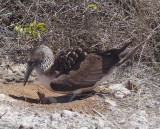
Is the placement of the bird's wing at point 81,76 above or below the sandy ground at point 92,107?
above

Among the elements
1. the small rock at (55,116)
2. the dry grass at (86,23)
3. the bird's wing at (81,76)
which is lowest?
the small rock at (55,116)

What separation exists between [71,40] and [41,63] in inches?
67.4

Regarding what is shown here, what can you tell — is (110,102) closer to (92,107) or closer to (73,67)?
(92,107)

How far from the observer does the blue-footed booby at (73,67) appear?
5789 millimetres

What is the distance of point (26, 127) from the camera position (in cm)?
493

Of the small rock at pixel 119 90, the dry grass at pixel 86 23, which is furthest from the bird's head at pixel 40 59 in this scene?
the dry grass at pixel 86 23

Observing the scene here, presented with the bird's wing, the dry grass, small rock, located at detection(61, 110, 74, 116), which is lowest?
small rock, located at detection(61, 110, 74, 116)

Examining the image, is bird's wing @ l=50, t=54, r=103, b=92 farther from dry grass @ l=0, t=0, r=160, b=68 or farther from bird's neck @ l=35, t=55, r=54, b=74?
dry grass @ l=0, t=0, r=160, b=68

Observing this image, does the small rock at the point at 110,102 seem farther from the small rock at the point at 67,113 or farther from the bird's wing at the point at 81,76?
the small rock at the point at 67,113

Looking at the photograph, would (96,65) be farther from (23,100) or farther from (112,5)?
(112,5)

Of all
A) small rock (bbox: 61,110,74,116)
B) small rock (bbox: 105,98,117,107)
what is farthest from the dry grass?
small rock (bbox: 61,110,74,116)

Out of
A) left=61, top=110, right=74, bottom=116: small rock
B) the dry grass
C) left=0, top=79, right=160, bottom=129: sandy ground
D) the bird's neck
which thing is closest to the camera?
left=0, top=79, right=160, bottom=129: sandy ground

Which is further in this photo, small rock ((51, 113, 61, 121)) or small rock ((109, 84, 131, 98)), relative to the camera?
small rock ((109, 84, 131, 98))

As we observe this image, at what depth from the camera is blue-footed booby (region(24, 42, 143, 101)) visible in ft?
19.0
